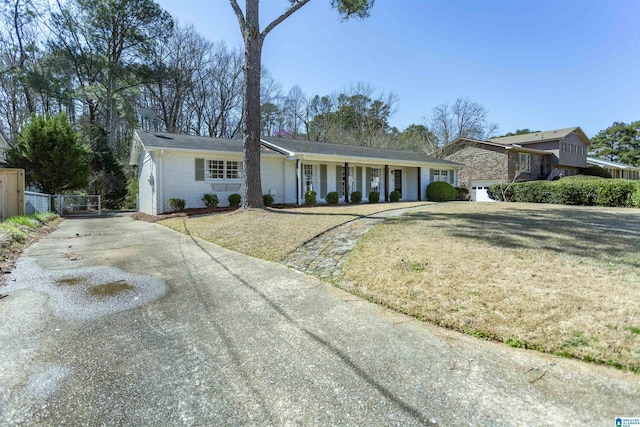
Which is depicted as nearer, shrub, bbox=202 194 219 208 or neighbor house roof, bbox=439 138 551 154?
shrub, bbox=202 194 219 208

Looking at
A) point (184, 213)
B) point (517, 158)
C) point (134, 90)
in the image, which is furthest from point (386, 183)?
point (134, 90)

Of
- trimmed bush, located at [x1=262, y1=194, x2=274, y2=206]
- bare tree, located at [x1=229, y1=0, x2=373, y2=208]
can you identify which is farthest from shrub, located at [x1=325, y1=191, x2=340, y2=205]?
bare tree, located at [x1=229, y1=0, x2=373, y2=208]

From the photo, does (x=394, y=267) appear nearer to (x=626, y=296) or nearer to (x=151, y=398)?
(x=626, y=296)

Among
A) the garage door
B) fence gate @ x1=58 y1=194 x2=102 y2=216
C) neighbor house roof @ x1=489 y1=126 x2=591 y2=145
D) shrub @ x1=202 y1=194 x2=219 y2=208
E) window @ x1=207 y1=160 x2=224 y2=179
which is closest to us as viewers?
shrub @ x1=202 y1=194 x2=219 y2=208

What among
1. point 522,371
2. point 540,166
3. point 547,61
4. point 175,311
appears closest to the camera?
point 522,371

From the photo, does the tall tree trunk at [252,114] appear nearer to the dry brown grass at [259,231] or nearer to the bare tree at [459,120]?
the dry brown grass at [259,231]

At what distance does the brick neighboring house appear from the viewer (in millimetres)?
27891

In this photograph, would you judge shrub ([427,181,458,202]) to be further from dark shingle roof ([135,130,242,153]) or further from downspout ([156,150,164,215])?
downspout ([156,150,164,215])

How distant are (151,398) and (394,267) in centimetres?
345

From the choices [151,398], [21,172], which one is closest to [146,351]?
[151,398]

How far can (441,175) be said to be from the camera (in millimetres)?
22672

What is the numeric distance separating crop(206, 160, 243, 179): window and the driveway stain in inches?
391

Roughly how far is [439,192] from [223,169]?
43.5ft

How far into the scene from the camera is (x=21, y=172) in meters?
11.9
